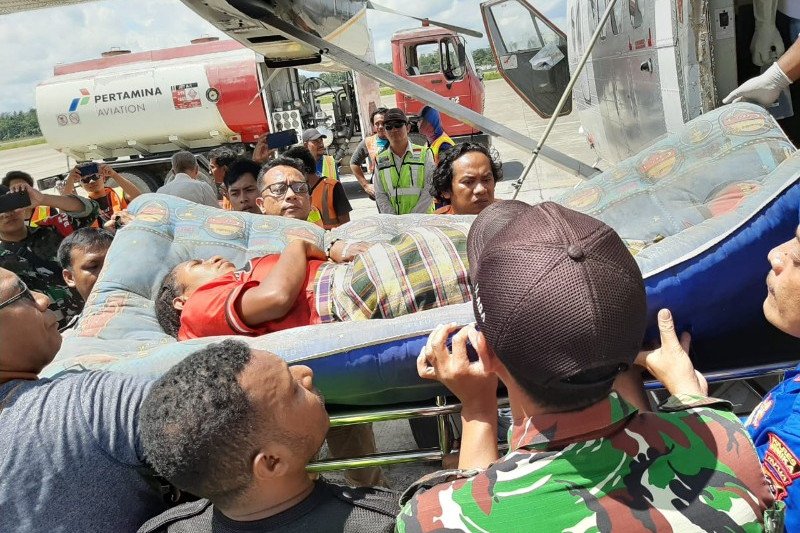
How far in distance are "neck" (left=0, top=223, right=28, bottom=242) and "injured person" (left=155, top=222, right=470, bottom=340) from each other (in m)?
2.48

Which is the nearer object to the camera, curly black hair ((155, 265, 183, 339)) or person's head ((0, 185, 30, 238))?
curly black hair ((155, 265, 183, 339))

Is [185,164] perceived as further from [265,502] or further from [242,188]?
[265,502]

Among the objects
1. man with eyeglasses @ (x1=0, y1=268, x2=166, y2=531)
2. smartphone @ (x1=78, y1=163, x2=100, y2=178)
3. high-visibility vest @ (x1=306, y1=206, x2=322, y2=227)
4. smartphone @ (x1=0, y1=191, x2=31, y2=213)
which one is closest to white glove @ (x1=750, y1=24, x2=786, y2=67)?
high-visibility vest @ (x1=306, y1=206, x2=322, y2=227)

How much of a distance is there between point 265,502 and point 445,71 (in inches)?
481

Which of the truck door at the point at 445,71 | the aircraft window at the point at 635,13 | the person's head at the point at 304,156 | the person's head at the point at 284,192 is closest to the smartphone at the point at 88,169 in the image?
the person's head at the point at 304,156

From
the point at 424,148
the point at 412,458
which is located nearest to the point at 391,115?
the point at 424,148

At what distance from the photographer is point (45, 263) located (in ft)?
14.6

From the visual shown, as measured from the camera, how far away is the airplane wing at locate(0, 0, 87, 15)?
232 inches

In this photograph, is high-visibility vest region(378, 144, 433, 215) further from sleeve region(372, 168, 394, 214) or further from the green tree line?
the green tree line

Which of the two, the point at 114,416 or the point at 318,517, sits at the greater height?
the point at 114,416

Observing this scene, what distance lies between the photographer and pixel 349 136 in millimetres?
13922

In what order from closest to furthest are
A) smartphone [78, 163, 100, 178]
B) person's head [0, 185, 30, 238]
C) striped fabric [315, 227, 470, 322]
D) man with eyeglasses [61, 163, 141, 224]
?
striped fabric [315, 227, 470, 322] → person's head [0, 185, 30, 238] → man with eyeglasses [61, 163, 141, 224] → smartphone [78, 163, 100, 178]

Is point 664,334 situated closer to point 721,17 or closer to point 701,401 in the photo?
point 701,401

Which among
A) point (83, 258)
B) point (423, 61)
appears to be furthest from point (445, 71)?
point (83, 258)
